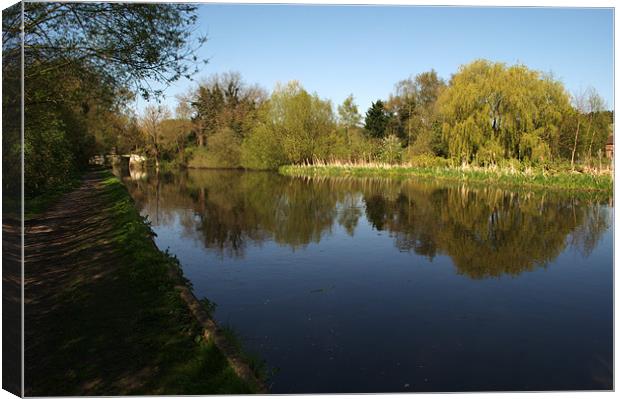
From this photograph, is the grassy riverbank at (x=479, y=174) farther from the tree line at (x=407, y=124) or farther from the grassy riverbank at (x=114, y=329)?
the grassy riverbank at (x=114, y=329)

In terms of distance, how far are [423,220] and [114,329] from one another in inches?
370

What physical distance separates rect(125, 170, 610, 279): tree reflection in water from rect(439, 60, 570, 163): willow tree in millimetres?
4308

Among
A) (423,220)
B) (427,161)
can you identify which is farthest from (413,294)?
(427,161)

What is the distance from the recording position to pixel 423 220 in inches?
496

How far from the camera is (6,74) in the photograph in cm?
384

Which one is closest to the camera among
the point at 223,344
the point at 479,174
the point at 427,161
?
the point at 223,344

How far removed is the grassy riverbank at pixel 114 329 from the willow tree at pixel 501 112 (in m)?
20.3

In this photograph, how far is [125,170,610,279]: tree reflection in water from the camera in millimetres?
8836

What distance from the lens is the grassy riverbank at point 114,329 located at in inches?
144

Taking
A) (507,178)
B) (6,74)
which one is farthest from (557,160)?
(6,74)

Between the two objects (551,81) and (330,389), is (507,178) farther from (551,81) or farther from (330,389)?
(330,389)

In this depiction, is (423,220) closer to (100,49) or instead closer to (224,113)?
(100,49)

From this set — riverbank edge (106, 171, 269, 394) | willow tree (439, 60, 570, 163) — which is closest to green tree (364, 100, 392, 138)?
willow tree (439, 60, 570, 163)

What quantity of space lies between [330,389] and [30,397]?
7.55ft
